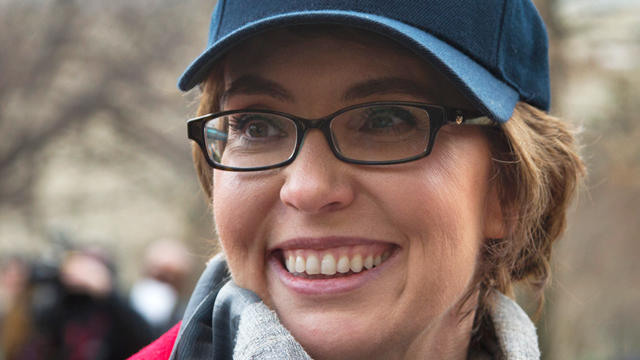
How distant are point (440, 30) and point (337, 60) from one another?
243 mm

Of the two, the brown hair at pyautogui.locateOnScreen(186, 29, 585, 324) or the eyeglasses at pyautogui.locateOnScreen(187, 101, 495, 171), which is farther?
the brown hair at pyautogui.locateOnScreen(186, 29, 585, 324)

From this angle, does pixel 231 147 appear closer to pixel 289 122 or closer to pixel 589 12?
pixel 289 122

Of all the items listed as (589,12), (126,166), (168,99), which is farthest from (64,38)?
(589,12)

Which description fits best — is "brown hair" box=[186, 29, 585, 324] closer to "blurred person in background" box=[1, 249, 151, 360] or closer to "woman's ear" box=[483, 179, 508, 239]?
"woman's ear" box=[483, 179, 508, 239]

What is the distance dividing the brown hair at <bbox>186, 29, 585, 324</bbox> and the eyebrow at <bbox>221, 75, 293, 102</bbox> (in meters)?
0.14

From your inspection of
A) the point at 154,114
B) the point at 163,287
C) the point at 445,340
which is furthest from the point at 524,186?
the point at 154,114

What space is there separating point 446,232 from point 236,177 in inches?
20.2

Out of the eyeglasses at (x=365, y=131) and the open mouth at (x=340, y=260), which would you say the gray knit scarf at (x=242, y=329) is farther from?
the eyeglasses at (x=365, y=131)

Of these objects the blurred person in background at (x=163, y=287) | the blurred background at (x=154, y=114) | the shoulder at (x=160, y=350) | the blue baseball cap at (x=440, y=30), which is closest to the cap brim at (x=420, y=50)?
the blue baseball cap at (x=440, y=30)

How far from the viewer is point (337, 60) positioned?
1593mm

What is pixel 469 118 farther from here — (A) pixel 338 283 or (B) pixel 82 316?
(B) pixel 82 316

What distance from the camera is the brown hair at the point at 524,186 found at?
1.79m

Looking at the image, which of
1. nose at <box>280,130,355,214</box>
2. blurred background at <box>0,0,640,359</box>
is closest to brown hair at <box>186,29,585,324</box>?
nose at <box>280,130,355,214</box>

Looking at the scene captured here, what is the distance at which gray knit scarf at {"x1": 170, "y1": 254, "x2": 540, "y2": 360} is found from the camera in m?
1.59
